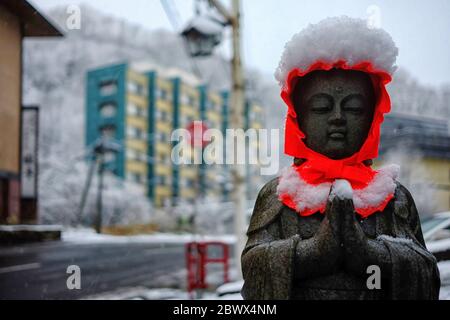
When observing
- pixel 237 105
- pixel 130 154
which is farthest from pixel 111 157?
pixel 237 105

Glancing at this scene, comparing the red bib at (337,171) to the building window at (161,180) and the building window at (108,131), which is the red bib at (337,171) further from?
the building window at (161,180)

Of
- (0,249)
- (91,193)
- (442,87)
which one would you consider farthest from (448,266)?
(91,193)

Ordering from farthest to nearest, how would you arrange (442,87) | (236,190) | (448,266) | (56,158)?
(56,158) < (236,190) < (442,87) < (448,266)

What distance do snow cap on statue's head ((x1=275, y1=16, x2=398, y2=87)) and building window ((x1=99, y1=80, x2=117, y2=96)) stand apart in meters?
25.9

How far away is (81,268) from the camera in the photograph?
9852 millimetres

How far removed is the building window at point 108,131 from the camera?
2738 centimetres

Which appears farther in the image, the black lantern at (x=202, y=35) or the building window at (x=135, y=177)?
the building window at (x=135, y=177)

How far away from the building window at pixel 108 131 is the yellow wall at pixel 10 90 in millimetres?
20374

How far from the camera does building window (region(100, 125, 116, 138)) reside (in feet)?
89.8

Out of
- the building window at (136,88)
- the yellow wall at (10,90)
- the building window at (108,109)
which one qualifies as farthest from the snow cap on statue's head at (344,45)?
the building window at (136,88)

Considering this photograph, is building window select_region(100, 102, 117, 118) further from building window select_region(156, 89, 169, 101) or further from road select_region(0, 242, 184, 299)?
road select_region(0, 242, 184, 299)
